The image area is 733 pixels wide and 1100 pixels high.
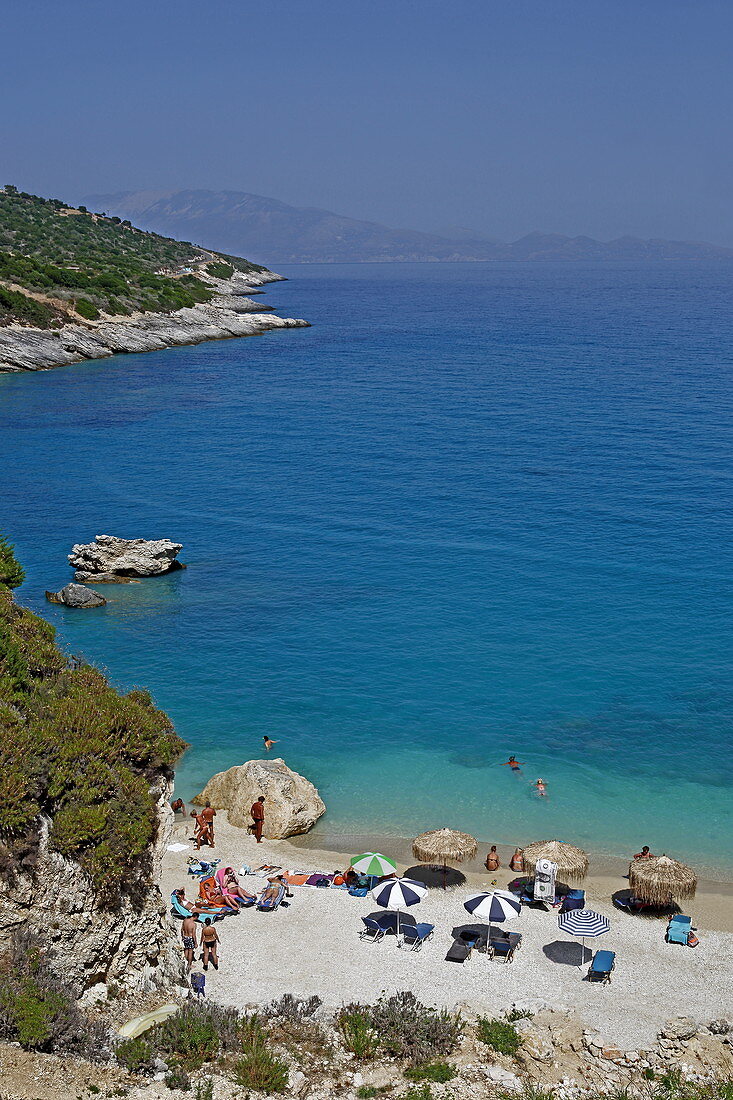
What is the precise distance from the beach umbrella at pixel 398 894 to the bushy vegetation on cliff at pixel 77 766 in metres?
5.57

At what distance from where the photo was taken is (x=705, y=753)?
1162 inches

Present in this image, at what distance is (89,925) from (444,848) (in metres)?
9.96

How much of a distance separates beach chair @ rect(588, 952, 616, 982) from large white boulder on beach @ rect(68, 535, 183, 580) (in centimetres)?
2910

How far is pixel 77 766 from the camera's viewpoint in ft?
53.2

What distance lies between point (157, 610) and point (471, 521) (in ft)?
58.2

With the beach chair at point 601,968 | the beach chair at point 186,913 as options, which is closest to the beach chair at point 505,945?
the beach chair at point 601,968

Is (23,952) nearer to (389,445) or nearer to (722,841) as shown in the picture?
(722,841)

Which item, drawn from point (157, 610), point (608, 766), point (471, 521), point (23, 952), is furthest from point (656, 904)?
point (471, 521)

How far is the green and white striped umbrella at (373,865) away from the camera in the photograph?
71.9 ft

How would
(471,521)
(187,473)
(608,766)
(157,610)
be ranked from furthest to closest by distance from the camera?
1. (187,473)
2. (471,521)
3. (157,610)
4. (608,766)

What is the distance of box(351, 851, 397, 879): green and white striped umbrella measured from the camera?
21906mm

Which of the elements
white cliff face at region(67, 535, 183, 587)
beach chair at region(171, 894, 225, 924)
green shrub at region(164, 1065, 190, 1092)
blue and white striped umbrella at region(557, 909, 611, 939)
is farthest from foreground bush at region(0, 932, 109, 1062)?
white cliff face at region(67, 535, 183, 587)

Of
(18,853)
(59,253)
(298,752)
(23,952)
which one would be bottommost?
(298,752)

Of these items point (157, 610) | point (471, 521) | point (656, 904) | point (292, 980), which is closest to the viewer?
point (292, 980)
